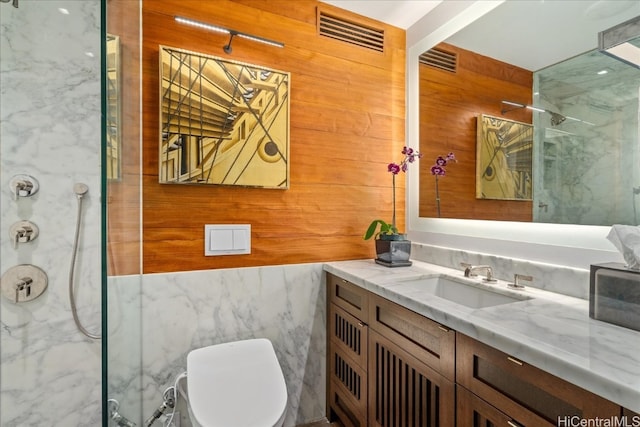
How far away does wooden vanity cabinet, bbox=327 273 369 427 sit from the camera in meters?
1.45

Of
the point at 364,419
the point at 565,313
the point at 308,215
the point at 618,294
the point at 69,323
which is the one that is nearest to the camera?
the point at 618,294

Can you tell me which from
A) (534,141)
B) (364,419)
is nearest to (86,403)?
(364,419)

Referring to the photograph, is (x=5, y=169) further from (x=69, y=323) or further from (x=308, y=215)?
(x=308, y=215)

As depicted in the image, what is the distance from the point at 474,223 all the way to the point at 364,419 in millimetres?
1125

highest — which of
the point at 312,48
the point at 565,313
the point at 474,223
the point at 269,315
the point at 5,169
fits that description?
the point at 312,48

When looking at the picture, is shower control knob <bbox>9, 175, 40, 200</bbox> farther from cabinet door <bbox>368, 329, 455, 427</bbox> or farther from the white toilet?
cabinet door <bbox>368, 329, 455, 427</bbox>

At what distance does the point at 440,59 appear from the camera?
6.05ft

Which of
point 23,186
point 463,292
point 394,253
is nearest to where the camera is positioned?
point 23,186

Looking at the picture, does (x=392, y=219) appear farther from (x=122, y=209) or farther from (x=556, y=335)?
(x=122, y=209)

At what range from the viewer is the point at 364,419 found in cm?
144

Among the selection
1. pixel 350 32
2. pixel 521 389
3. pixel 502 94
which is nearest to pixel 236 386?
pixel 521 389

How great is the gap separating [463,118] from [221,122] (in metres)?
1.33

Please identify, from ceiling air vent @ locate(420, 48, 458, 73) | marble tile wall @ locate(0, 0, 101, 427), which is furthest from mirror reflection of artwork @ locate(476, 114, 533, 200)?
marble tile wall @ locate(0, 0, 101, 427)

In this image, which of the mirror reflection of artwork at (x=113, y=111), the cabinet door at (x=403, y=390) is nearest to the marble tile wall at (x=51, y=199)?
the mirror reflection of artwork at (x=113, y=111)
